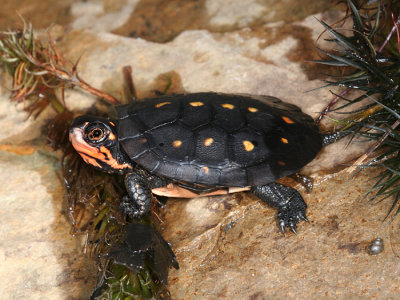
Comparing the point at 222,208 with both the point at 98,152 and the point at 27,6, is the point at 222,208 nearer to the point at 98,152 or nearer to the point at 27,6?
the point at 98,152

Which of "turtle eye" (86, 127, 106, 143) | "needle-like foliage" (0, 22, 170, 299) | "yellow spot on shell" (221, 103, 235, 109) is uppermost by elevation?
"yellow spot on shell" (221, 103, 235, 109)

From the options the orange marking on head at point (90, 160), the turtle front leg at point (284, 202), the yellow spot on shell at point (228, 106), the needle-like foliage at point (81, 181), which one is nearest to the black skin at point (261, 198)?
the turtle front leg at point (284, 202)

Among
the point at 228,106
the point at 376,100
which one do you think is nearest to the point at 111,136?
the point at 228,106

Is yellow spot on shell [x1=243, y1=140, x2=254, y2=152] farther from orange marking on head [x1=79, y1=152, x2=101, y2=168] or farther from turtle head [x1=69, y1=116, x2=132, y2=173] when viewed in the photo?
orange marking on head [x1=79, y1=152, x2=101, y2=168]


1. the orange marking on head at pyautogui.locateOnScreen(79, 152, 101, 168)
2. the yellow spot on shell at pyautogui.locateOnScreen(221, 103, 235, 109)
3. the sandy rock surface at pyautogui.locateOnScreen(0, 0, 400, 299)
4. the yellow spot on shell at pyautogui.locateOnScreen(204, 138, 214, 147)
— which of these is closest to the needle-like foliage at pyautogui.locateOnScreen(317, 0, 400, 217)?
the sandy rock surface at pyautogui.locateOnScreen(0, 0, 400, 299)

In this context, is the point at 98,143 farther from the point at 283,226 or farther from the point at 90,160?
the point at 283,226

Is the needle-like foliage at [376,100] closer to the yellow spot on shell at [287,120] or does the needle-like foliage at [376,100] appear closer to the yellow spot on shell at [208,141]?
Result: the yellow spot on shell at [287,120]

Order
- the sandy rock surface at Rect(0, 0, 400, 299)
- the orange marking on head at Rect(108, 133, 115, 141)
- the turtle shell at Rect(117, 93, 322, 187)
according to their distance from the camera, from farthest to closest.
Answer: the orange marking on head at Rect(108, 133, 115, 141), the turtle shell at Rect(117, 93, 322, 187), the sandy rock surface at Rect(0, 0, 400, 299)

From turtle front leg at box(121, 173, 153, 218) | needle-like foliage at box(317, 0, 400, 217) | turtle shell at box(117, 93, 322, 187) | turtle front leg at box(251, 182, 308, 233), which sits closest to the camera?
needle-like foliage at box(317, 0, 400, 217)
